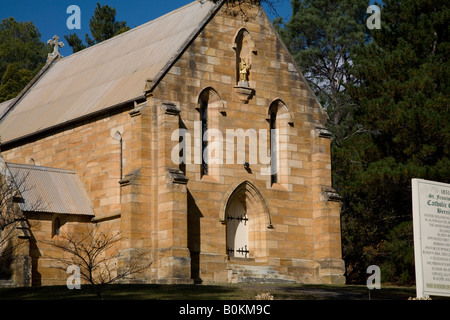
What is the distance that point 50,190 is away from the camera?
3622cm

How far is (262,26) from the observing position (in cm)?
3772

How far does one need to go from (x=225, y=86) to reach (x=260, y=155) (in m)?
2.91

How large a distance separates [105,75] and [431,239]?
66.8ft

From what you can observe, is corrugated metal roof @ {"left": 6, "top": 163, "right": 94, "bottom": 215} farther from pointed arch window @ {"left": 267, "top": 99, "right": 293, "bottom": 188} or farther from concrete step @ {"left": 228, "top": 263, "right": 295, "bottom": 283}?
pointed arch window @ {"left": 267, "top": 99, "right": 293, "bottom": 188}

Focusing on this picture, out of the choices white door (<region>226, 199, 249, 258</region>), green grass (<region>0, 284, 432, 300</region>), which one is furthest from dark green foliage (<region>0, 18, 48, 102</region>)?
green grass (<region>0, 284, 432, 300</region>)

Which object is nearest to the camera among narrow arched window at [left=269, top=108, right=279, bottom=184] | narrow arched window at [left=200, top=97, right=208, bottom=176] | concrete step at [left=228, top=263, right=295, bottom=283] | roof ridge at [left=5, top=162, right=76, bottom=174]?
concrete step at [left=228, top=263, right=295, bottom=283]

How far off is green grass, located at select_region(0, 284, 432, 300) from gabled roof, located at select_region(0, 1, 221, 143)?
8.65 m

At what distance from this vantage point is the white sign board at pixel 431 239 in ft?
74.4

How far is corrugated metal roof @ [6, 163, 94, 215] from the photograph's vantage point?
116 ft

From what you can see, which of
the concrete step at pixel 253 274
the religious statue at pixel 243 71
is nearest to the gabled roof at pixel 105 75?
the religious statue at pixel 243 71

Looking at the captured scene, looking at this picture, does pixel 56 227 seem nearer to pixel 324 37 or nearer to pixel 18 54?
pixel 324 37
